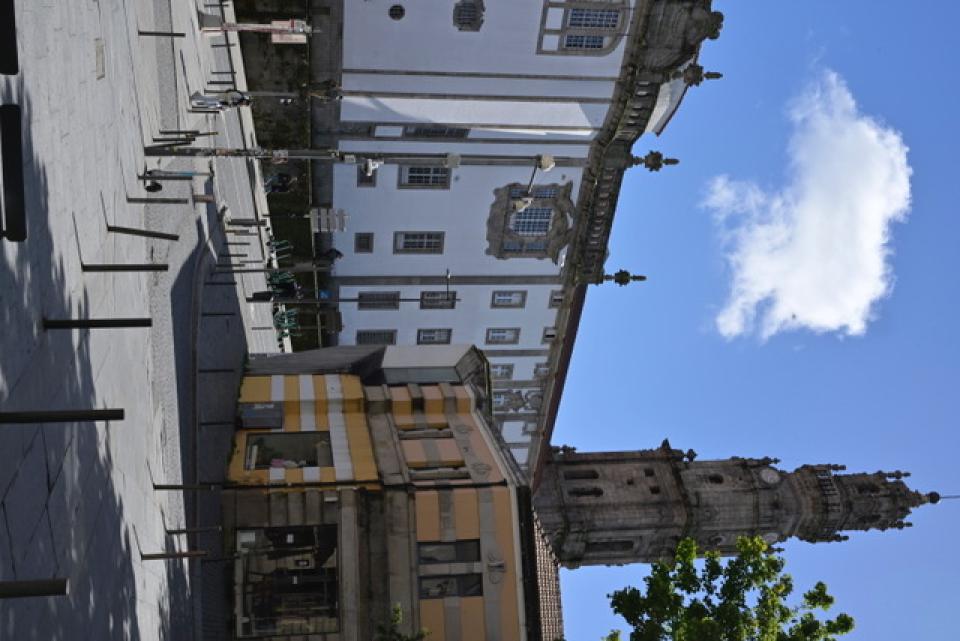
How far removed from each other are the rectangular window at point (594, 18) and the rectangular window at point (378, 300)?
13727 mm

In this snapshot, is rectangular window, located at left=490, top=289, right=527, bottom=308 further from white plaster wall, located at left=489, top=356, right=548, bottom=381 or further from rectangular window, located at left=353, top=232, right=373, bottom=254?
rectangular window, located at left=353, top=232, right=373, bottom=254

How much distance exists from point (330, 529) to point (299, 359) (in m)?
10.5

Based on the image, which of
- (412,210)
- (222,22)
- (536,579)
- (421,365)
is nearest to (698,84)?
(412,210)

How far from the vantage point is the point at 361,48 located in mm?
31750

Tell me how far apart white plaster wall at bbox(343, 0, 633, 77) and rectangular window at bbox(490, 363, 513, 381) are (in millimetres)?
15369

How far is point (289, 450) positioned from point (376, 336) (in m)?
16.0

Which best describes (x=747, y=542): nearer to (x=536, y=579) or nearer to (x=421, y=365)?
(x=536, y=579)

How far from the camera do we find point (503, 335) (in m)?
43.0

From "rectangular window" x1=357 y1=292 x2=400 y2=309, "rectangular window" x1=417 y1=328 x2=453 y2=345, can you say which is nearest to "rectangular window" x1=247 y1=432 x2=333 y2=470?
"rectangular window" x1=357 y1=292 x2=400 y2=309

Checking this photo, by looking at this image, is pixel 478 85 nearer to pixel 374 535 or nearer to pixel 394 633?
pixel 374 535

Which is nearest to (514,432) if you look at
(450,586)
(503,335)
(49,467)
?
(503,335)

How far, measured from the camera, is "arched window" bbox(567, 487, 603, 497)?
45156 millimetres

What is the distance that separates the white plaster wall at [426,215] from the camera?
36.3 meters

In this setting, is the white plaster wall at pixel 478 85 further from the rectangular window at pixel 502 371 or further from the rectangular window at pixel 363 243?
the rectangular window at pixel 502 371
